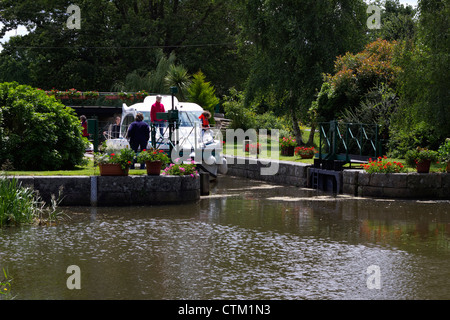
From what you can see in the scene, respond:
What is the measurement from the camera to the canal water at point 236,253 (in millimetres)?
7770

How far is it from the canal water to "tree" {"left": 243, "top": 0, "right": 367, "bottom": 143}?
51.9ft

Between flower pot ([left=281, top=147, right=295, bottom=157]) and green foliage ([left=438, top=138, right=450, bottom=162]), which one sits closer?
green foliage ([left=438, top=138, right=450, bottom=162])

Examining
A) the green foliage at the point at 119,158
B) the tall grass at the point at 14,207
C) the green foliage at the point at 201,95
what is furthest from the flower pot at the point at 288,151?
the tall grass at the point at 14,207

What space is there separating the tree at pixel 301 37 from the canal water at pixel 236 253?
622 inches

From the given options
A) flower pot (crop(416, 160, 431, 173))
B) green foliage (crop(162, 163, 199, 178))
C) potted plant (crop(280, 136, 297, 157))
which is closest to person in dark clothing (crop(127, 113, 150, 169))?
green foliage (crop(162, 163, 199, 178))

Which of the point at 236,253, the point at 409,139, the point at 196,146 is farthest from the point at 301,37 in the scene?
the point at 236,253

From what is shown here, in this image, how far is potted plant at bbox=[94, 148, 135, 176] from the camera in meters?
15.5

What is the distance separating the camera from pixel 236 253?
9945 mm

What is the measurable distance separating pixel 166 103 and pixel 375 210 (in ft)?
41.9

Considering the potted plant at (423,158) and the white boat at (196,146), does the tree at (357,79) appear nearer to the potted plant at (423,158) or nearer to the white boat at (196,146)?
the white boat at (196,146)

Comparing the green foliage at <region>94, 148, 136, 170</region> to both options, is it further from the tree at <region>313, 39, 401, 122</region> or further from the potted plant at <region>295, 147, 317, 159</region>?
the tree at <region>313, 39, 401, 122</region>

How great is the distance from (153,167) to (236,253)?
20.9 ft
